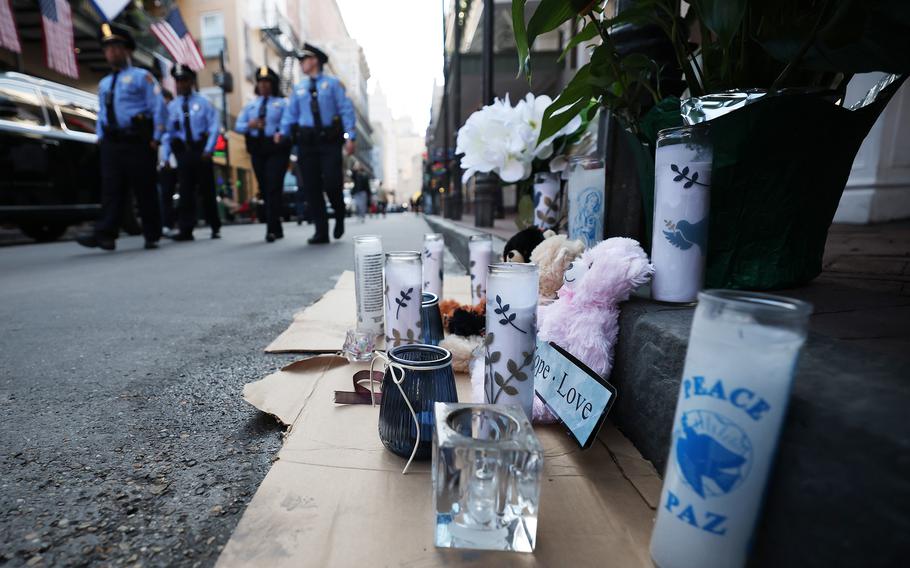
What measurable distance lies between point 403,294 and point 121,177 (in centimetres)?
404

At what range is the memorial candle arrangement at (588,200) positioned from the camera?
1.21m

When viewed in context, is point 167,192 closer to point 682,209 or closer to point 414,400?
point 414,400

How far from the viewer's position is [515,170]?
5.18 ft

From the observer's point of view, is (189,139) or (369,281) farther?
(189,139)

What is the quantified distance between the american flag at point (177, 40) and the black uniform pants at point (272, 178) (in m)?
5.30

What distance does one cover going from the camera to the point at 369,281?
4.58 feet

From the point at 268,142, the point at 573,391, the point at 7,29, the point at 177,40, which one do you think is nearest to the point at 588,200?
the point at 573,391

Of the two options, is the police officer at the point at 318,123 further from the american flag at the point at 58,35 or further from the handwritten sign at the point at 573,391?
the american flag at the point at 58,35

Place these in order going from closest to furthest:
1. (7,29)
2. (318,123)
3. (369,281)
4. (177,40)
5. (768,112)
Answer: (768,112)
(369,281)
(318,123)
(7,29)
(177,40)

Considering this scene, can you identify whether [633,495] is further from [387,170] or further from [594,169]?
[387,170]

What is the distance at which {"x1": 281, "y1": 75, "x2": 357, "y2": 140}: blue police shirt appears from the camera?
14.1 ft

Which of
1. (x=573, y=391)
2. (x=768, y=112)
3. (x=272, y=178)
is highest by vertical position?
(x=272, y=178)

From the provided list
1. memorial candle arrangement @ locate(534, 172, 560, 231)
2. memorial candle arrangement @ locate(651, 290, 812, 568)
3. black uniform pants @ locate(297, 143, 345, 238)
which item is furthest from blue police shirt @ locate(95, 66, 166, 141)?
memorial candle arrangement @ locate(651, 290, 812, 568)

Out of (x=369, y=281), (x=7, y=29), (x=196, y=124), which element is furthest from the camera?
(x=7, y=29)
